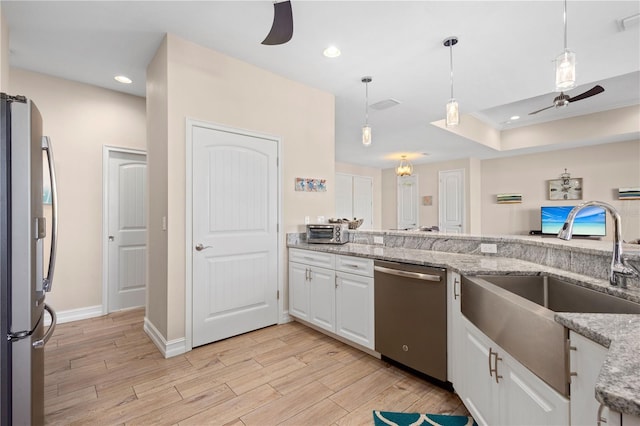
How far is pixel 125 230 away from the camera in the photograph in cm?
370

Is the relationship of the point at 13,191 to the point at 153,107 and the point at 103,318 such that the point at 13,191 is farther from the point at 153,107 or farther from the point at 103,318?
the point at 103,318

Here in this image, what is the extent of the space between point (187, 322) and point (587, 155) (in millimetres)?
7491

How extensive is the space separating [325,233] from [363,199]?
236 inches

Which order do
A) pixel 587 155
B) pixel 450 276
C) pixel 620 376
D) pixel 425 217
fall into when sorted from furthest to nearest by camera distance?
pixel 425 217, pixel 587 155, pixel 450 276, pixel 620 376

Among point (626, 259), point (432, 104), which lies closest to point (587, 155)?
point (432, 104)

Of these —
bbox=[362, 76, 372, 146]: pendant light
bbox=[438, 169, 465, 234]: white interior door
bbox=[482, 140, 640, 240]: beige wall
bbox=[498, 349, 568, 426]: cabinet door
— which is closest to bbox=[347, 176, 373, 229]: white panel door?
bbox=[438, 169, 465, 234]: white interior door

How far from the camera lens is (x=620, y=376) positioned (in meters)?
0.59

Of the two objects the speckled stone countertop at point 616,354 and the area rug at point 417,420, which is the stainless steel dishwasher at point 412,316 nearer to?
the area rug at point 417,420

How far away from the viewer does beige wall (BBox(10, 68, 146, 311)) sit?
10.6ft

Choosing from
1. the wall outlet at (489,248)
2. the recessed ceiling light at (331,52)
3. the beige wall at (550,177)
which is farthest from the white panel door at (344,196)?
the wall outlet at (489,248)

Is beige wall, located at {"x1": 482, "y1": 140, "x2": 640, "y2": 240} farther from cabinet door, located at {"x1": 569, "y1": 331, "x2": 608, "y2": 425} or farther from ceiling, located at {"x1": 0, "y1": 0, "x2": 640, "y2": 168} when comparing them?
cabinet door, located at {"x1": 569, "y1": 331, "x2": 608, "y2": 425}

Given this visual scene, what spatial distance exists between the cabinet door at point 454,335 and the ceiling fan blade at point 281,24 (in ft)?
6.09

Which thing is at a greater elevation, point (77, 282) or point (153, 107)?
point (153, 107)

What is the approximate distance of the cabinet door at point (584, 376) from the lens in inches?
34.3
